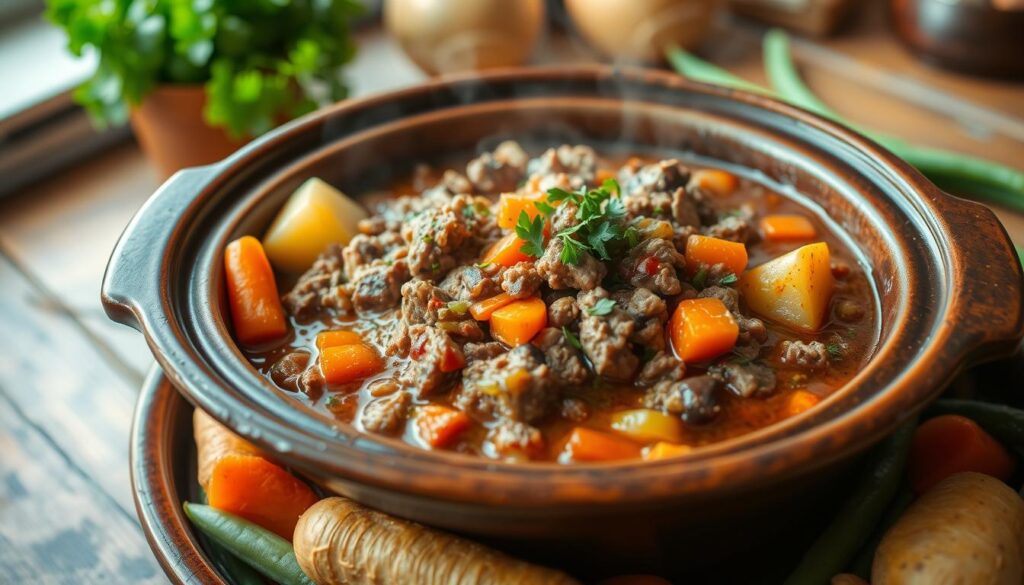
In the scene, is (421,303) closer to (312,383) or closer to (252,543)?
(312,383)

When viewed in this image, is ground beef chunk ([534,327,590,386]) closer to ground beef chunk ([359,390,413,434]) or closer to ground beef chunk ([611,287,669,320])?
ground beef chunk ([611,287,669,320])

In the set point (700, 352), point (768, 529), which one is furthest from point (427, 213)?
point (768, 529)

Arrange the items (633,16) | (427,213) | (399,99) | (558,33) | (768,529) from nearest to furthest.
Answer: (768,529), (427,213), (399,99), (633,16), (558,33)

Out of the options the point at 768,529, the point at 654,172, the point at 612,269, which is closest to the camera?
the point at 768,529

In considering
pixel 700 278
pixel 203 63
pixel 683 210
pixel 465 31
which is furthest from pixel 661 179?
pixel 203 63

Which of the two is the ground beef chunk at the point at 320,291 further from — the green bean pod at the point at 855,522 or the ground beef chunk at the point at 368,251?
the green bean pod at the point at 855,522

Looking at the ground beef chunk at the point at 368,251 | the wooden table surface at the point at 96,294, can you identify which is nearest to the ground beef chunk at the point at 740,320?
the ground beef chunk at the point at 368,251

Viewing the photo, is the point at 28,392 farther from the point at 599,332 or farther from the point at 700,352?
the point at 700,352
